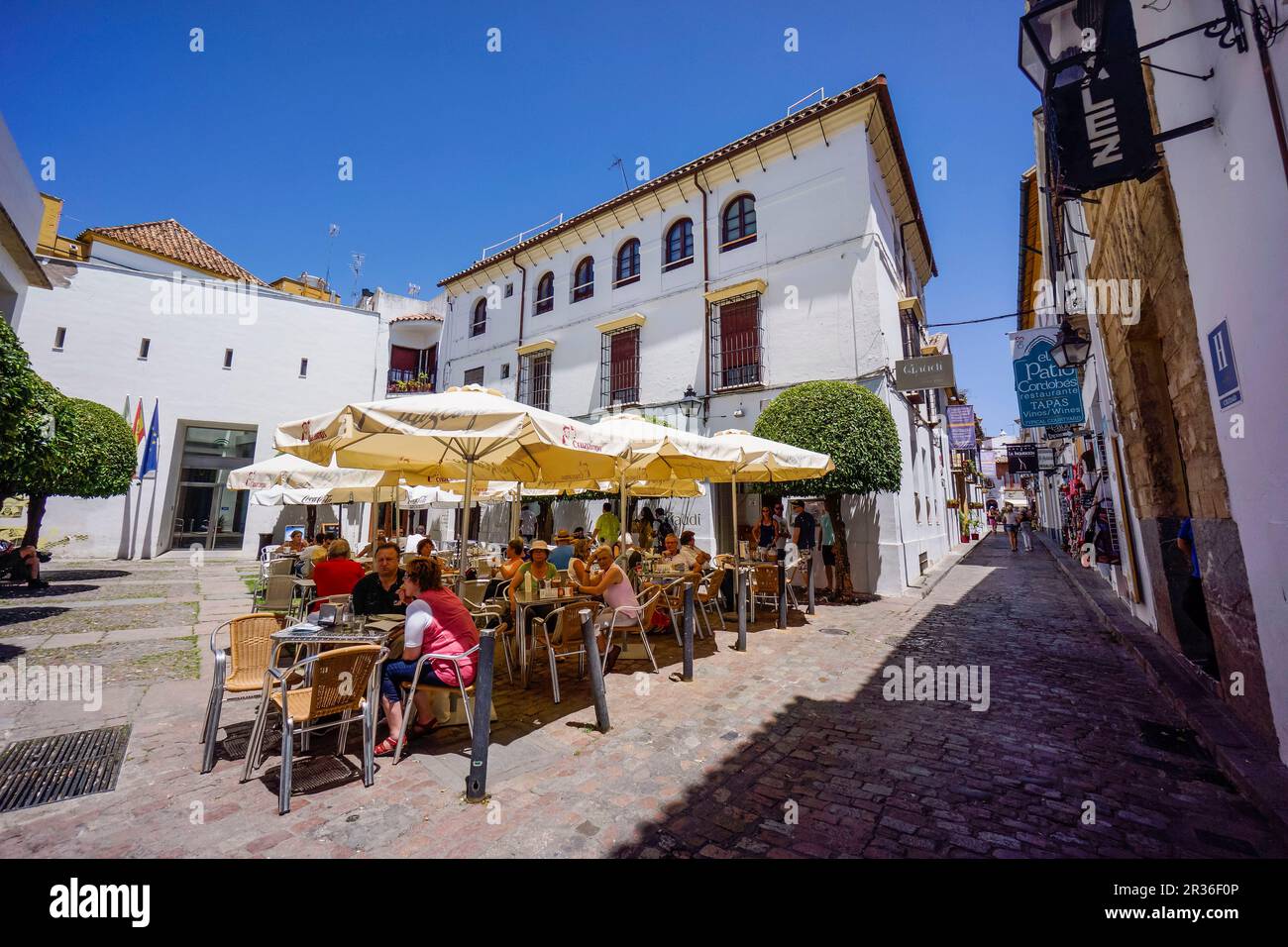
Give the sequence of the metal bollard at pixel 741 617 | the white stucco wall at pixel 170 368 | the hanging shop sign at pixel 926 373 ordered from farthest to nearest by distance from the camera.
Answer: the white stucco wall at pixel 170 368 < the hanging shop sign at pixel 926 373 < the metal bollard at pixel 741 617

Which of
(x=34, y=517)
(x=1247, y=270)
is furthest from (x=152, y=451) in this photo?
(x=1247, y=270)

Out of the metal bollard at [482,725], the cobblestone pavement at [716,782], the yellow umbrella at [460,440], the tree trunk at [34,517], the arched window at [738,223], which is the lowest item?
the cobblestone pavement at [716,782]

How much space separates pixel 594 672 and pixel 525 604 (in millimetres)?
1296

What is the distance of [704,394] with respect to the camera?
14.1m

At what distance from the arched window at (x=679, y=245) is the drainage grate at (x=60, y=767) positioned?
14.9 metres

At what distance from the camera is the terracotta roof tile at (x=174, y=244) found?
69.5 feet

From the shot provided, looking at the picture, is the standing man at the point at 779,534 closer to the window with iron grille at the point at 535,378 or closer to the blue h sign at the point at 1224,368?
the blue h sign at the point at 1224,368

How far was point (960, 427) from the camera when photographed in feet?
71.3

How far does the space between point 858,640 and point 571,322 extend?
46.1 feet

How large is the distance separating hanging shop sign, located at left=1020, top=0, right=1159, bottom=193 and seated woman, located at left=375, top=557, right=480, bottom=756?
18.7 ft

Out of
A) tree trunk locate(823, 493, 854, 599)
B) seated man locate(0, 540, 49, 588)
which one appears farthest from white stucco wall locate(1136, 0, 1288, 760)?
seated man locate(0, 540, 49, 588)

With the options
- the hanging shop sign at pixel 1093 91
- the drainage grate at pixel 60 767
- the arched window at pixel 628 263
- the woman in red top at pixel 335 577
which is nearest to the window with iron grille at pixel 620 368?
the arched window at pixel 628 263

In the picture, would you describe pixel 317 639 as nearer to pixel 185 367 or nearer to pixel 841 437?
pixel 841 437
